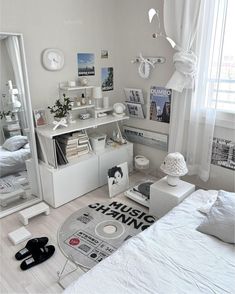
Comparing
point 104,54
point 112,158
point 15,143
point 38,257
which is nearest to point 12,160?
point 15,143

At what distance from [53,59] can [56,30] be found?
29 cm

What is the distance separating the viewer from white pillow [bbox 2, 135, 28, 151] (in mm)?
2381

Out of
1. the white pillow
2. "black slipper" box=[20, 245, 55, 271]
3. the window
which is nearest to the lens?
"black slipper" box=[20, 245, 55, 271]

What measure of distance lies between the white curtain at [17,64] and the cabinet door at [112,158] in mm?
1006

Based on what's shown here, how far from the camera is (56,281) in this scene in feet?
5.64

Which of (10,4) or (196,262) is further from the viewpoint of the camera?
(10,4)

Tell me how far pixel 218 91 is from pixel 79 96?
1511 millimetres

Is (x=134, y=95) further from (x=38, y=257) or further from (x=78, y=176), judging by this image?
(x=38, y=257)

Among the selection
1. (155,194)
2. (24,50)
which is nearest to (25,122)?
(24,50)

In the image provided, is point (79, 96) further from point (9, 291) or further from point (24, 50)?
point (9, 291)

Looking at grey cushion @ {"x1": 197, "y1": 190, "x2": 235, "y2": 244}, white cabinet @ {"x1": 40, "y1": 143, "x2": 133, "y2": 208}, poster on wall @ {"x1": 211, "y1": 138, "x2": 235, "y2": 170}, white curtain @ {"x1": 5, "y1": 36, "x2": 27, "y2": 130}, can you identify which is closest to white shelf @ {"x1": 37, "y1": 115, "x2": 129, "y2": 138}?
white curtain @ {"x1": 5, "y1": 36, "x2": 27, "y2": 130}

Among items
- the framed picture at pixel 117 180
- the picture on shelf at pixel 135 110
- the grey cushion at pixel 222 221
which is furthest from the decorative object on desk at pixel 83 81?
the grey cushion at pixel 222 221

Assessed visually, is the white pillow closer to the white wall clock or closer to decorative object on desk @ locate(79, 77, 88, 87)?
the white wall clock

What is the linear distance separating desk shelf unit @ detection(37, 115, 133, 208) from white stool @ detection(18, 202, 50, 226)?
4.8 inches
